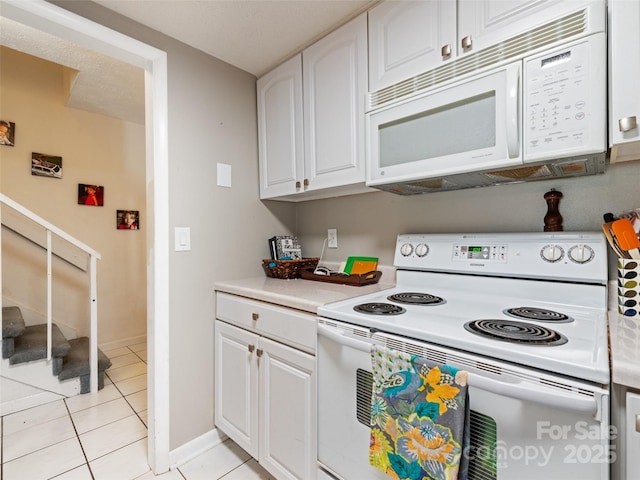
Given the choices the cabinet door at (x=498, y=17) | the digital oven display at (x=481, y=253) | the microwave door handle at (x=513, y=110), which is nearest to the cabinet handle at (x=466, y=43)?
the cabinet door at (x=498, y=17)

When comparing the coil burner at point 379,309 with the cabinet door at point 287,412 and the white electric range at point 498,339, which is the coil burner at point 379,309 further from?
the cabinet door at point 287,412

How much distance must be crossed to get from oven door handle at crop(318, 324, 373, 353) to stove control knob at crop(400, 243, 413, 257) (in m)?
0.65

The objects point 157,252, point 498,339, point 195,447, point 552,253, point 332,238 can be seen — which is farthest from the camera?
point 332,238

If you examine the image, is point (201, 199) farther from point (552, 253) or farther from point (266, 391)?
point (552, 253)

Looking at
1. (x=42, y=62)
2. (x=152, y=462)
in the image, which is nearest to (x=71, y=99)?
(x=42, y=62)

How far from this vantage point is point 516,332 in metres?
0.81

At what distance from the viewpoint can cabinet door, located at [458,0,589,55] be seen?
0.94 m

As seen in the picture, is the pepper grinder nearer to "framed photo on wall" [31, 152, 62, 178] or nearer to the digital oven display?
the digital oven display

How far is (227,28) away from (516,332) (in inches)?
70.1

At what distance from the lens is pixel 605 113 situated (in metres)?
0.86

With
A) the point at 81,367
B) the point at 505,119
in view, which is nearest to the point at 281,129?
the point at 505,119

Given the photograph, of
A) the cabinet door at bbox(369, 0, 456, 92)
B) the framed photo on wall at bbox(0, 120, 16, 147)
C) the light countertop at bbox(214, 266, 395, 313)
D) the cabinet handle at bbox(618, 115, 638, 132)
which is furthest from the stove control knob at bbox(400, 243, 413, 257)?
the framed photo on wall at bbox(0, 120, 16, 147)

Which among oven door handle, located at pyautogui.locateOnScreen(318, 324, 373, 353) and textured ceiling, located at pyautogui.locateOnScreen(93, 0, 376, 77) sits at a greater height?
textured ceiling, located at pyautogui.locateOnScreen(93, 0, 376, 77)

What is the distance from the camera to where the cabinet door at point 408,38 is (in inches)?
45.4
